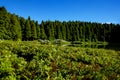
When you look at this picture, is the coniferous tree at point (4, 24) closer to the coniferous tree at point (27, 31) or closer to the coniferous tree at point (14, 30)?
the coniferous tree at point (14, 30)

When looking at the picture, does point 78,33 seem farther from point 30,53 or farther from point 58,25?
point 30,53

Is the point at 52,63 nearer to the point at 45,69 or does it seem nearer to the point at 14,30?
the point at 45,69

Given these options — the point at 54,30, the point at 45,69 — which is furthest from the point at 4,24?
the point at 45,69

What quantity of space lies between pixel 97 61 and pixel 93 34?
115 meters

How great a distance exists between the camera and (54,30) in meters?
120

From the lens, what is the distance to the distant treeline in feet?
286

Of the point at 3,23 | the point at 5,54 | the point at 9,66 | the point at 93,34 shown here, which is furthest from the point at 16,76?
the point at 93,34

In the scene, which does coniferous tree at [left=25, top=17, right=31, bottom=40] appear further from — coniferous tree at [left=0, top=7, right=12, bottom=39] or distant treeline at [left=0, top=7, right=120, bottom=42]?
coniferous tree at [left=0, top=7, right=12, bottom=39]

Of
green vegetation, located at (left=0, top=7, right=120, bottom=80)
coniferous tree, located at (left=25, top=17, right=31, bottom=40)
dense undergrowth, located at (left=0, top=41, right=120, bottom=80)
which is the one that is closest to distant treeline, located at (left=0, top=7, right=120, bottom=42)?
coniferous tree, located at (left=25, top=17, right=31, bottom=40)

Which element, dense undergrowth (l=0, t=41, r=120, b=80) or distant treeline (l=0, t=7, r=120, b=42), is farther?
distant treeline (l=0, t=7, r=120, b=42)

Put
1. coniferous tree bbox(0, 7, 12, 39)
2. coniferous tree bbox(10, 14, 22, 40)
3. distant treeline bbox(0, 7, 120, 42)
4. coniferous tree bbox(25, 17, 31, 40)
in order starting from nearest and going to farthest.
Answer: coniferous tree bbox(0, 7, 12, 39) → coniferous tree bbox(10, 14, 22, 40) → distant treeline bbox(0, 7, 120, 42) → coniferous tree bbox(25, 17, 31, 40)

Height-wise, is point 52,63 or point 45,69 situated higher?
point 52,63

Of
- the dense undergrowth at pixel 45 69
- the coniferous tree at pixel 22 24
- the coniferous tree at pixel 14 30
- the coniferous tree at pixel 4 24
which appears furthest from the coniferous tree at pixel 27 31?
the dense undergrowth at pixel 45 69

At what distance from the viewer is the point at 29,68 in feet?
43.3
